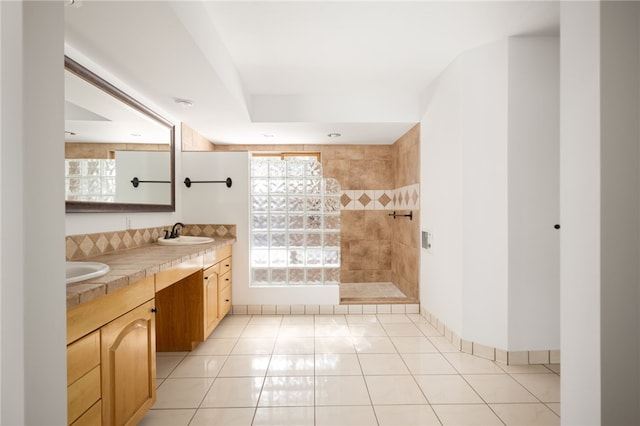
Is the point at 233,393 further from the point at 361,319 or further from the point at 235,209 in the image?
the point at 235,209

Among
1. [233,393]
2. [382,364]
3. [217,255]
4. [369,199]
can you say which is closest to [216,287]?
[217,255]

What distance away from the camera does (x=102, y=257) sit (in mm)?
2121

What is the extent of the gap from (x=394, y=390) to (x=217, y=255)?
1832 mm

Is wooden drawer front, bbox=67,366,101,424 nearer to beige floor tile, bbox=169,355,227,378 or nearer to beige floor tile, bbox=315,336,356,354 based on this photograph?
beige floor tile, bbox=169,355,227,378

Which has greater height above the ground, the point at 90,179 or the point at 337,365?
the point at 90,179

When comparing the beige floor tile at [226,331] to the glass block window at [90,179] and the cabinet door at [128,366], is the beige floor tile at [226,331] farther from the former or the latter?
the glass block window at [90,179]

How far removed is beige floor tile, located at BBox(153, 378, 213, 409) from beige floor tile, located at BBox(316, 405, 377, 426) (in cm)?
72

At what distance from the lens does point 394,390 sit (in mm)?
2062

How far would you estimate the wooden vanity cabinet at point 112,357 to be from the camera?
1.18m
